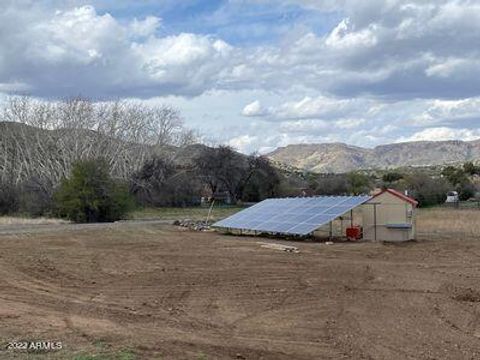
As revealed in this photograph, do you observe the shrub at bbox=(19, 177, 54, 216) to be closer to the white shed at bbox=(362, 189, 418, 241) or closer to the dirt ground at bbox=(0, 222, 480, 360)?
the dirt ground at bbox=(0, 222, 480, 360)

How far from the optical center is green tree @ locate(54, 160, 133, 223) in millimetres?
61906

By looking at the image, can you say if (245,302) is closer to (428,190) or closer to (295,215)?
(295,215)

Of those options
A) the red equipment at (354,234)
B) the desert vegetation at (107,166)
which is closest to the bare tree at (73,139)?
the desert vegetation at (107,166)

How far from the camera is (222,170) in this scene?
97562 millimetres

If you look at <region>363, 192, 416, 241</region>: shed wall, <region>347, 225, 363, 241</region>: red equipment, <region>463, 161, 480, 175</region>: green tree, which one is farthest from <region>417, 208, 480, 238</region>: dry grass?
<region>463, 161, 480, 175</region>: green tree

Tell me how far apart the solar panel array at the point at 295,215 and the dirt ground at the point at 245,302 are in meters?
5.62

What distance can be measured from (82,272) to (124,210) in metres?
41.1

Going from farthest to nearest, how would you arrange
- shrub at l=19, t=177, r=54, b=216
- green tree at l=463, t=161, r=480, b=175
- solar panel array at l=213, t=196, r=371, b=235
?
green tree at l=463, t=161, r=480, b=175 < shrub at l=19, t=177, r=54, b=216 < solar panel array at l=213, t=196, r=371, b=235

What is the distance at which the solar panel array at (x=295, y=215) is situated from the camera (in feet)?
123

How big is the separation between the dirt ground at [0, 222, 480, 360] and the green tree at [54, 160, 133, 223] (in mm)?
30056

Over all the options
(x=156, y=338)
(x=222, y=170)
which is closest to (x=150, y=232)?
(x=156, y=338)

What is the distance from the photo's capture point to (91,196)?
62.0m

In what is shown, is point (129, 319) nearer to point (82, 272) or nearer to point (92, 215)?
point (82, 272)

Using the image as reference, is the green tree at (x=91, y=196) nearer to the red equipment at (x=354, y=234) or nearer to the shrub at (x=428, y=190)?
the red equipment at (x=354, y=234)
